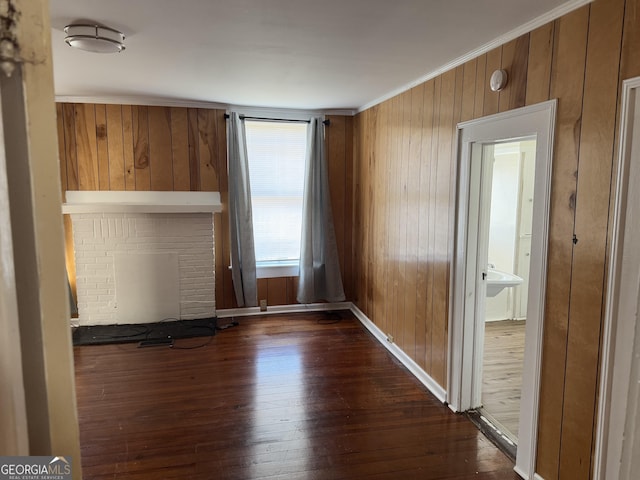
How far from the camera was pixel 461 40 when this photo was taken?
7.76 ft

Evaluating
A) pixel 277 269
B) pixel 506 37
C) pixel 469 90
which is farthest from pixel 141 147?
pixel 506 37

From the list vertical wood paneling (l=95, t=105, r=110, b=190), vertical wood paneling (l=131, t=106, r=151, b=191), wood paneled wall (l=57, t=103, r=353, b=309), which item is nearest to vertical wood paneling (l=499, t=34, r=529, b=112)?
wood paneled wall (l=57, t=103, r=353, b=309)

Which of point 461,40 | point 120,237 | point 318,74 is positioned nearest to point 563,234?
point 461,40

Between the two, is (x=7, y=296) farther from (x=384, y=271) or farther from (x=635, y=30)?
(x=384, y=271)

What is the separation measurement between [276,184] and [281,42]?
243 centimetres

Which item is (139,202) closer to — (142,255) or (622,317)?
(142,255)

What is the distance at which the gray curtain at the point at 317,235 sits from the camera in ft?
15.6

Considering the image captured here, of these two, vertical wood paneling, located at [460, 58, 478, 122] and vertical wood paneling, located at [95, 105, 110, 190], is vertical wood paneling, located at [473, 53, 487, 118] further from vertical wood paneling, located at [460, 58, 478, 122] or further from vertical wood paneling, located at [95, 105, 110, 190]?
vertical wood paneling, located at [95, 105, 110, 190]

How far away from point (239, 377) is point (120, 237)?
2.09 metres

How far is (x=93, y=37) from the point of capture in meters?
2.27

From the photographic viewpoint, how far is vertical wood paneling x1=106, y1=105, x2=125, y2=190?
430cm

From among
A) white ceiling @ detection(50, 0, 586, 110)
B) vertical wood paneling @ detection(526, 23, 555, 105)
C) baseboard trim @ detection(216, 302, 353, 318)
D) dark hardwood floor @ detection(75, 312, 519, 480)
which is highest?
white ceiling @ detection(50, 0, 586, 110)

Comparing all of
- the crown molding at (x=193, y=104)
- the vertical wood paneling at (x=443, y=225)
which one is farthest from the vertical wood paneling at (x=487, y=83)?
the crown molding at (x=193, y=104)

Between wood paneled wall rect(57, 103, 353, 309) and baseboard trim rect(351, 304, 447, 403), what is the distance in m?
1.59
